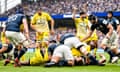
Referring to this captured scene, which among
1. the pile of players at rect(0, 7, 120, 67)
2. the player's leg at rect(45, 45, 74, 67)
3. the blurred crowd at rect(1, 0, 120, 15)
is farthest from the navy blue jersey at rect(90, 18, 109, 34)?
the blurred crowd at rect(1, 0, 120, 15)

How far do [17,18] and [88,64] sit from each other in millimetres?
2329

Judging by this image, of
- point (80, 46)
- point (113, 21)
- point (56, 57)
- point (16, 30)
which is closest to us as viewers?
point (56, 57)

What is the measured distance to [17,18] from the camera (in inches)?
448

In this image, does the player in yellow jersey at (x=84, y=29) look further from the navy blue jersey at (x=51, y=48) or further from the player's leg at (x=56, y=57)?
the player's leg at (x=56, y=57)

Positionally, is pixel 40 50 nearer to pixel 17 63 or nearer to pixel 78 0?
pixel 17 63

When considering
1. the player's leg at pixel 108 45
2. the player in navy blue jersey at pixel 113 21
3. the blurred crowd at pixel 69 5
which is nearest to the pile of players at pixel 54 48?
the player's leg at pixel 108 45

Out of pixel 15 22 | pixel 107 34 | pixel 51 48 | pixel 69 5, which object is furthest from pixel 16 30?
pixel 69 5

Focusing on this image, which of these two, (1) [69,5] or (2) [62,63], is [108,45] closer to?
(2) [62,63]

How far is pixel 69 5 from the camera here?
47.4 m

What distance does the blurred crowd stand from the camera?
145 feet

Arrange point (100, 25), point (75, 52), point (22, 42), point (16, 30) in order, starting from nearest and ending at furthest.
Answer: point (22, 42) < point (16, 30) < point (75, 52) < point (100, 25)

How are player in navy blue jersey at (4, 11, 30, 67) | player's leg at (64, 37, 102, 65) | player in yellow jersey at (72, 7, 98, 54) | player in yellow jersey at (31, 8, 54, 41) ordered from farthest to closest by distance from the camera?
player in yellow jersey at (31, 8, 54, 41)
player in yellow jersey at (72, 7, 98, 54)
player in navy blue jersey at (4, 11, 30, 67)
player's leg at (64, 37, 102, 65)

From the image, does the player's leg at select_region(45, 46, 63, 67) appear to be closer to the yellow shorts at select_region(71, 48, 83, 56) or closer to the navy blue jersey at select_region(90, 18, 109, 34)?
the yellow shorts at select_region(71, 48, 83, 56)

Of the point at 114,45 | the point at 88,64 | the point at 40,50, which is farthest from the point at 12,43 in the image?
the point at 114,45
